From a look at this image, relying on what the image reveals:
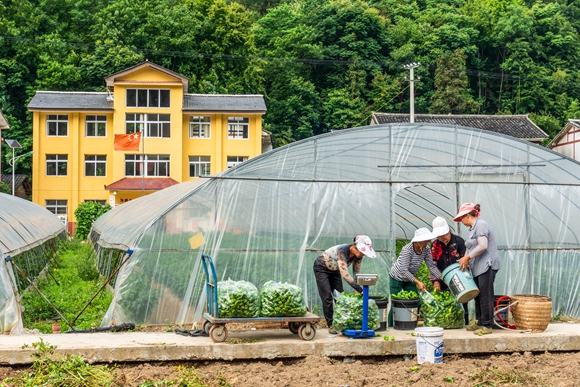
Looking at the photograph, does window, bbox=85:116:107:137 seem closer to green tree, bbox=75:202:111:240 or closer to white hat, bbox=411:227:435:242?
green tree, bbox=75:202:111:240

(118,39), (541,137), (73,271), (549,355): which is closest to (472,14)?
(541,137)

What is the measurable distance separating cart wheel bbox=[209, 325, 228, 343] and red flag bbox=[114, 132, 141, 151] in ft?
105

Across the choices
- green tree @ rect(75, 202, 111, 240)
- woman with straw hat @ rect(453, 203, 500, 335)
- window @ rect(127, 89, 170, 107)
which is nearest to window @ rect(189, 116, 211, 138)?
window @ rect(127, 89, 170, 107)

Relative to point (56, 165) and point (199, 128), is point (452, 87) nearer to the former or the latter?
point (199, 128)

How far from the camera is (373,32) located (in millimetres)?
60969

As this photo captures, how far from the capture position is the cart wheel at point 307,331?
368 inches

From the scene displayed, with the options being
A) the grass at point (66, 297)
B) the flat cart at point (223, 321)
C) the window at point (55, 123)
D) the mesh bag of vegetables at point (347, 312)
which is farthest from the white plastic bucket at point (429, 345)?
the window at point (55, 123)

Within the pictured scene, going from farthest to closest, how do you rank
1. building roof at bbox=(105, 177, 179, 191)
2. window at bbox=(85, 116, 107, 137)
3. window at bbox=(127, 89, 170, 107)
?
window at bbox=(85, 116, 107, 137), window at bbox=(127, 89, 170, 107), building roof at bbox=(105, 177, 179, 191)

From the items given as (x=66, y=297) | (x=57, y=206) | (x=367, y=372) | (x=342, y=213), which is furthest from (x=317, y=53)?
(x=367, y=372)

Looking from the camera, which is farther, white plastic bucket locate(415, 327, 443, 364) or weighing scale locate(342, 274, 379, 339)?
weighing scale locate(342, 274, 379, 339)

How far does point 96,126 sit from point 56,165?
3.40m

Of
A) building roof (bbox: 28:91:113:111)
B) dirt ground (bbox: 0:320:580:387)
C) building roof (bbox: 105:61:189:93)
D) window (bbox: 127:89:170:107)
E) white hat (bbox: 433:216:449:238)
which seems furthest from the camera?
window (bbox: 127:89:170:107)

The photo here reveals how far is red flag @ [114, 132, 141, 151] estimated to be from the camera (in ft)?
131

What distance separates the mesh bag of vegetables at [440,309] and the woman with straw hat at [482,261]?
0.30 meters
